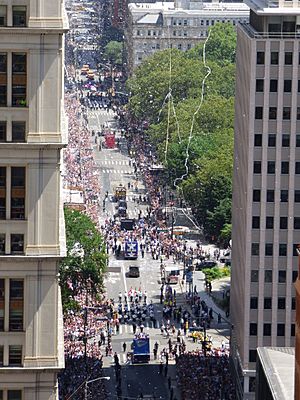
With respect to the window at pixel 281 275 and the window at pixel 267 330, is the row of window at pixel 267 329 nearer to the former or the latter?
the window at pixel 267 330

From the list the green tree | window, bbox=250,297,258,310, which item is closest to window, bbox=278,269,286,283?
window, bbox=250,297,258,310

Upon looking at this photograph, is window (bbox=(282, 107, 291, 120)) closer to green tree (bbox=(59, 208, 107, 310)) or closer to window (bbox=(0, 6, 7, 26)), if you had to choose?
green tree (bbox=(59, 208, 107, 310))

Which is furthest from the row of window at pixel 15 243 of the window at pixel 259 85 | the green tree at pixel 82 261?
the green tree at pixel 82 261

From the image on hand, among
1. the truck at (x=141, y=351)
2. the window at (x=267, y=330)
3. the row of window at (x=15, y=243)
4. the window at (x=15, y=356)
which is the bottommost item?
the truck at (x=141, y=351)

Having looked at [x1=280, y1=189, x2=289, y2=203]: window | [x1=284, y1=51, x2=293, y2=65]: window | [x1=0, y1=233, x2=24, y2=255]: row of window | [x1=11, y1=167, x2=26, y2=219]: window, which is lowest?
[x1=0, y1=233, x2=24, y2=255]: row of window

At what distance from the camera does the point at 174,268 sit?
7490 inches

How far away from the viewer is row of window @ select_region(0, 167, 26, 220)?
70812mm

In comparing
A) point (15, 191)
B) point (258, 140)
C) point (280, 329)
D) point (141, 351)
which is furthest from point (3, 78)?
point (141, 351)

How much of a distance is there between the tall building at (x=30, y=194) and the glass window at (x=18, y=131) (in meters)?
0.02

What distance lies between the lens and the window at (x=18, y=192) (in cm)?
7081

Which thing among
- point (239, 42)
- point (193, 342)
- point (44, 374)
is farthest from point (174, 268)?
point (44, 374)

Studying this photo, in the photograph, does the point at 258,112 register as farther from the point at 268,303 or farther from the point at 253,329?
the point at 253,329

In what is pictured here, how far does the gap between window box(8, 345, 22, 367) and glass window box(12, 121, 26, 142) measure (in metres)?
8.11

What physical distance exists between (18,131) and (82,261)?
303 ft
